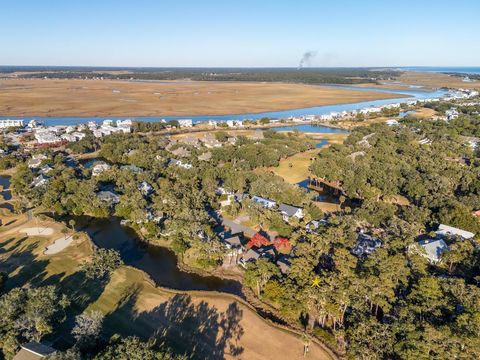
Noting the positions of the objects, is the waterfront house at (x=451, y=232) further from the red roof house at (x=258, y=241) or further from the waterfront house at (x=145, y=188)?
the waterfront house at (x=145, y=188)

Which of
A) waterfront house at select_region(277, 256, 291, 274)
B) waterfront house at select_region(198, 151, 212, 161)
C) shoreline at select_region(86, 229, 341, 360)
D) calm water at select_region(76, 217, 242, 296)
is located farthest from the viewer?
waterfront house at select_region(198, 151, 212, 161)

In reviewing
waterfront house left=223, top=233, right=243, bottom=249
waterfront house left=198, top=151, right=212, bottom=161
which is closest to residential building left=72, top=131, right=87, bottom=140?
waterfront house left=198, top=151, right=212, bottom=161

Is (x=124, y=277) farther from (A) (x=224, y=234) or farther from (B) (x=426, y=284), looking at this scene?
(B) (x=426, y=284)

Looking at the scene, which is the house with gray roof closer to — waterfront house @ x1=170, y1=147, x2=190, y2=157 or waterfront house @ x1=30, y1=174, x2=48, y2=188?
waterfront house @ x1=30, y1=174, x2=48, y2=188

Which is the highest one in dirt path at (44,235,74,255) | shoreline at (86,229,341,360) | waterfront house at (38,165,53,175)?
waterfront house at (38,165,53,175)

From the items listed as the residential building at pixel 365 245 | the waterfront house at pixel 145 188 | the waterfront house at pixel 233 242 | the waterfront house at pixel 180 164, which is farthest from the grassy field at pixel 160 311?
the waterfront house at pixel 180 164

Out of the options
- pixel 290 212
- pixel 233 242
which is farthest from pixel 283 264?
pixel 290 212
